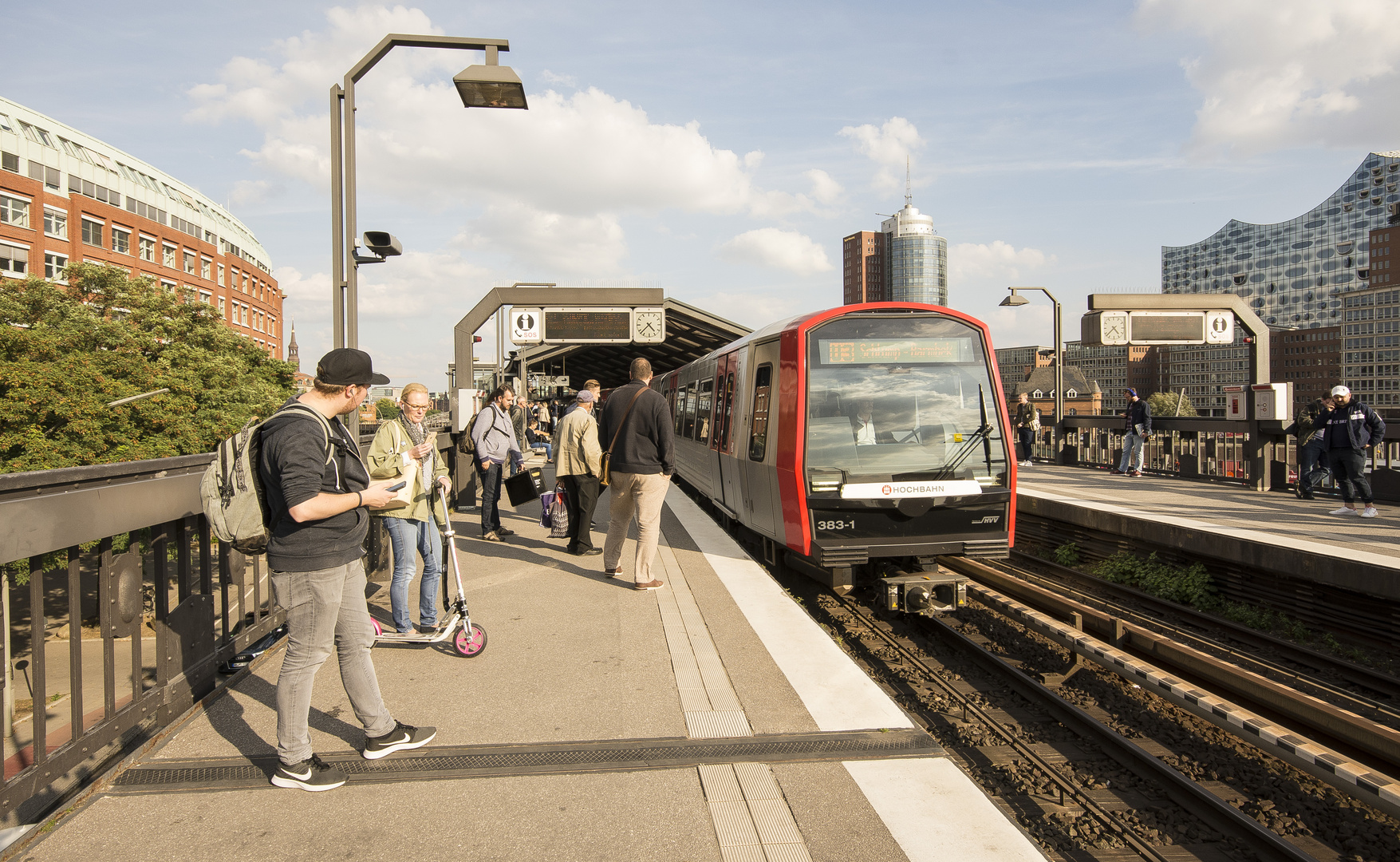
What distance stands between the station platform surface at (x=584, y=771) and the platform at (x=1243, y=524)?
16.6ft

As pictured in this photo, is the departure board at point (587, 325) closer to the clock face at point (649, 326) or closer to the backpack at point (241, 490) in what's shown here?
the clock face at point (649, 326)

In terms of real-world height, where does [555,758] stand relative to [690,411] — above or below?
below

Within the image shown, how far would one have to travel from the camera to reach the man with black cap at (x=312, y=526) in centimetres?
344

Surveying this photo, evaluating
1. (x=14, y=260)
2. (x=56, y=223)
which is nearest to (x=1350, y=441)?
(x=14, y=260)

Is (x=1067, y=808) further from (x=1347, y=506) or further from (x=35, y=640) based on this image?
(x=1347, y=506)

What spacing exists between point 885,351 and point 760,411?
5.18 feet

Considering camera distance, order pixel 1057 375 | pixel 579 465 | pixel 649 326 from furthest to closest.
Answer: pixel 1057 375
pixel 649 326
pixel 579 465

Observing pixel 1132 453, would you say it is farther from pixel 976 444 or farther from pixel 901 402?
pixel 901 402

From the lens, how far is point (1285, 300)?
649ft

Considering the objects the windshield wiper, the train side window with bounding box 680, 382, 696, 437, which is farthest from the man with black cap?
the train side window with bounding box 680, 382, 696, 437

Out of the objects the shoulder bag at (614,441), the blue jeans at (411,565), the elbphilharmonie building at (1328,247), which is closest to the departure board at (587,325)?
the shoulder bag at (614,441)

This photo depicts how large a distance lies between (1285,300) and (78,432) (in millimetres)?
227429

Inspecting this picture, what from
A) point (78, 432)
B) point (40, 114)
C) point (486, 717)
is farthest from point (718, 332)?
point (40, 114)

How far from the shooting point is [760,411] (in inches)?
361
